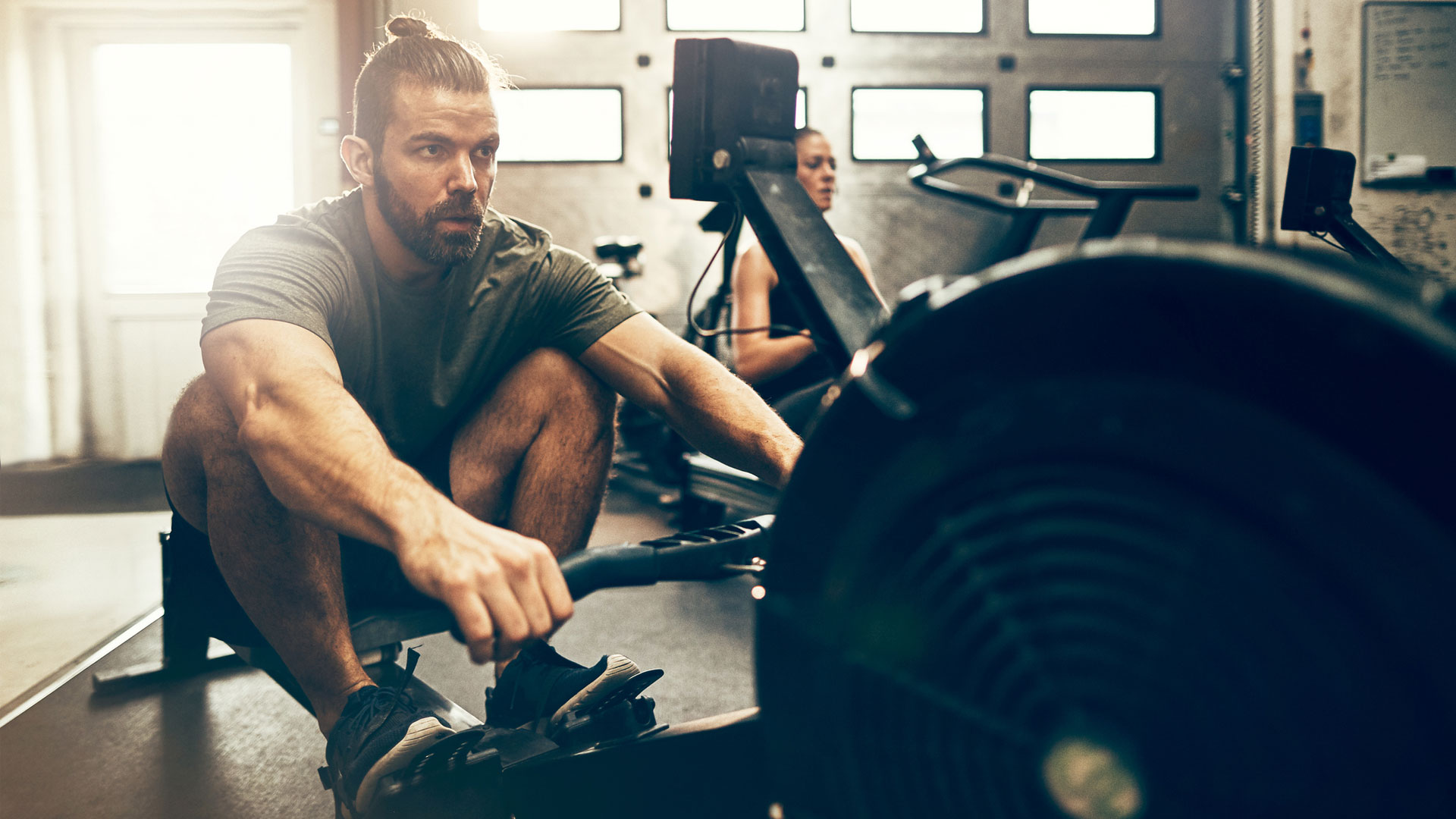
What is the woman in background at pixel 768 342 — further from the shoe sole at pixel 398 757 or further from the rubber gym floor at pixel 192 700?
the shoe sole at pixel 398 757

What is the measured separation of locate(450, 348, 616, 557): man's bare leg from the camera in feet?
4.26

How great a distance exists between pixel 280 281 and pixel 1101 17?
436 centimetres

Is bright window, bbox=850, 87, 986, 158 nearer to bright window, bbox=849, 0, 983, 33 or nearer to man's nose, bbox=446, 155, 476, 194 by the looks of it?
bright window, bbox=849, 0, 983, 33

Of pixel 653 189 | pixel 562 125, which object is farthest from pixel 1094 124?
pixel 562 125

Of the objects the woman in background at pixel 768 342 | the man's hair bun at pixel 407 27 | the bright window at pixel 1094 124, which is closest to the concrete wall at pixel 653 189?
the bright window at pixel 1094 124

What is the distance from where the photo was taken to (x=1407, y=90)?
12.4 ft

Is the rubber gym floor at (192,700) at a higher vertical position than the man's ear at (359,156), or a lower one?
lower

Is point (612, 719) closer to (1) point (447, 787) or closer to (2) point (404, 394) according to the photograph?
(1) point (447, 787)

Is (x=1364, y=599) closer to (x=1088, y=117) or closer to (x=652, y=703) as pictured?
(x=652, y=703)

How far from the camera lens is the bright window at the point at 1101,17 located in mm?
4332

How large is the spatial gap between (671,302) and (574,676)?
324 cm

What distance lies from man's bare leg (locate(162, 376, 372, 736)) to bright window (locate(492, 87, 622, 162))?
326 centimetres

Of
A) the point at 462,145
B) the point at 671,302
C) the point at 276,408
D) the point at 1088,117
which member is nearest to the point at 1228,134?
the point at 1088,117

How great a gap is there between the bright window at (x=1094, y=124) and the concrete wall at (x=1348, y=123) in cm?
59
